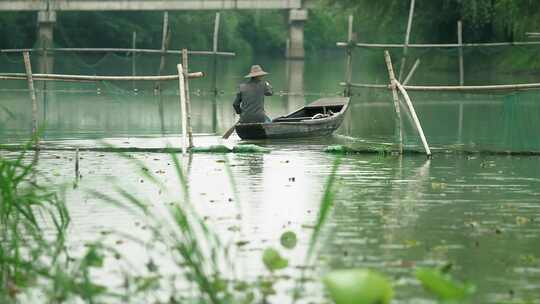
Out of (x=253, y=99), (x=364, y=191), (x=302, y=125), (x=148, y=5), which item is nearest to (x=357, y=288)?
(x=364, y=191)

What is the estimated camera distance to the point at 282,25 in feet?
296

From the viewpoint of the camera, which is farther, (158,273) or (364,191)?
(364,191)

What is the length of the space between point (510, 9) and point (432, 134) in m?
15.8

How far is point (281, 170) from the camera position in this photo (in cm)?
1519

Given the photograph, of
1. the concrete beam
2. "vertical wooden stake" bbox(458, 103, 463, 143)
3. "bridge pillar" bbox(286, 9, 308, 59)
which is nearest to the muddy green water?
"vertical wooden stake" bbox(458, 103, 463, 143)

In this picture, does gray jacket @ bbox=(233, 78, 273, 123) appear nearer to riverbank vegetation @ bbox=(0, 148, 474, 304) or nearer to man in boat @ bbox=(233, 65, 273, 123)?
man in boat @ bbox=(233, 65, 273, 123)

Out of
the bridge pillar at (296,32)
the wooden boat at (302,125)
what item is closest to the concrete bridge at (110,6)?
the bridge pillar at (296,32)

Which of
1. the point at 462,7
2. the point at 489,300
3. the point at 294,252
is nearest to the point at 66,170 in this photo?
the point at 294,252

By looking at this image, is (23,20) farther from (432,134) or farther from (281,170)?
(281,170)

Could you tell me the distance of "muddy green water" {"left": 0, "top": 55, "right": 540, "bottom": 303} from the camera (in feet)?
31.0

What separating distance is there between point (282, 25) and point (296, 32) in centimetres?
2315

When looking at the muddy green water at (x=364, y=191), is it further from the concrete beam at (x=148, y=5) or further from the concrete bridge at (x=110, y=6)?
the concrete beam at (x=148, y=5)

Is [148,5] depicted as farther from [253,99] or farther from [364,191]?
[364,191]

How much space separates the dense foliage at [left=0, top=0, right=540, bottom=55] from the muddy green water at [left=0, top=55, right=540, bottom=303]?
1496 centimetres
